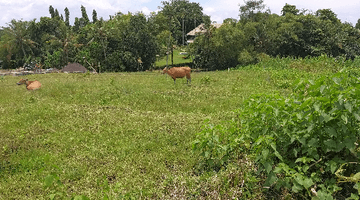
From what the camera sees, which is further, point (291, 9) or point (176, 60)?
point (291, 9)

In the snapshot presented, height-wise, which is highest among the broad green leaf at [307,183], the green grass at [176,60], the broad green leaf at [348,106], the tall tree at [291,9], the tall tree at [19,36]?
the tall tree at [291,9]

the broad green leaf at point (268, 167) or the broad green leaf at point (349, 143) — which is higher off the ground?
the broad green leaf at point (349, 143)

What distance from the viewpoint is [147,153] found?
6.55 m

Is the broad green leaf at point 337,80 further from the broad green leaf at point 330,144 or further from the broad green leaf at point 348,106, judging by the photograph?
the broad green leaf at point 330,144

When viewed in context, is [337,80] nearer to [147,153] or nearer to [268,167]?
[268,167]

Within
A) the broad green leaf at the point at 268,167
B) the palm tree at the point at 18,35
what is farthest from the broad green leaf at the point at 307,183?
the palm tree at the point at 18,35

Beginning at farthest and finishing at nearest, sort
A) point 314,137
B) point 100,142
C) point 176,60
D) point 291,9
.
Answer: point 291,9 < point 176,60 < point 100,142 < point 314,137

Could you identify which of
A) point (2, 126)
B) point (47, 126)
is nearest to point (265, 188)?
point (47, 126)

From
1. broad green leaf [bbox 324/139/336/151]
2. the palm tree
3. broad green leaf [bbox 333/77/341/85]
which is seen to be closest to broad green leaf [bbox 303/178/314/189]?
broad green leaf [bbox 324/139/336/151]

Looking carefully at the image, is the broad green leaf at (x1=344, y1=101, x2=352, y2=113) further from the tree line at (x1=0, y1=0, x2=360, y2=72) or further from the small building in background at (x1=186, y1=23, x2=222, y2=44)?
the small building in background at (x1=186, y1=23, x2=222, y2=44)

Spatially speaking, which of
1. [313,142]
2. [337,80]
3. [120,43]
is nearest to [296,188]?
[313,142]

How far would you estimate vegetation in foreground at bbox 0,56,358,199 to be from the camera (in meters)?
4.29

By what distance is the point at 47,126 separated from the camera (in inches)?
341

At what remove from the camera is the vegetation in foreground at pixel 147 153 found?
4285mm
